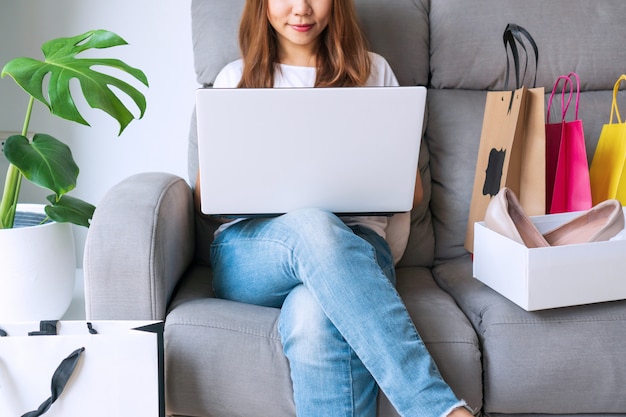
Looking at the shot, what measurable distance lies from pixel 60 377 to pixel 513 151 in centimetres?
101

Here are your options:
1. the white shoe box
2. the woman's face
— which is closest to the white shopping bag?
the white shoe box

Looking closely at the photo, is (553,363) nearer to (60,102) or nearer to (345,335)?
(345,335)

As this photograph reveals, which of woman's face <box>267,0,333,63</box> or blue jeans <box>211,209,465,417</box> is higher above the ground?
woman's face <box>267,0,333,63</box>

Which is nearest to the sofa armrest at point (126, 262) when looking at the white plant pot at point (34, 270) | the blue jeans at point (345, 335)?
the blue jeans at point (345, 335)

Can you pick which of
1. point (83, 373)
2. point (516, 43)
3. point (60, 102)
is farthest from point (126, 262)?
point (516, 43)

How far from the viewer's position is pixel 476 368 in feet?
3.90

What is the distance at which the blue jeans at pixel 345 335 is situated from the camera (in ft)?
3.53

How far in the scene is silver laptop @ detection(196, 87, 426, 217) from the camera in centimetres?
112

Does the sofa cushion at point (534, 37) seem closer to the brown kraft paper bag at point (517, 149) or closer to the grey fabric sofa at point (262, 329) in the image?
the brown kraft paper bag at point (517, 149)

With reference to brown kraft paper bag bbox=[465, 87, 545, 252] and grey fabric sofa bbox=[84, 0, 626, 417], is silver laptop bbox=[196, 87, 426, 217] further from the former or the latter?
brown kraft paper bag bbox=[465, 87, 545, 252]

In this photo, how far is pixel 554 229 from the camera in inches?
55.7

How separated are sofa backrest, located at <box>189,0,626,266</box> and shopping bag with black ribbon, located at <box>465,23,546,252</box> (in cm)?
10

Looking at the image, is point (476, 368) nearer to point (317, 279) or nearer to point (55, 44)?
point (317, 279)

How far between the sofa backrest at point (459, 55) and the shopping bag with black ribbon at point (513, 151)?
0.33ft
